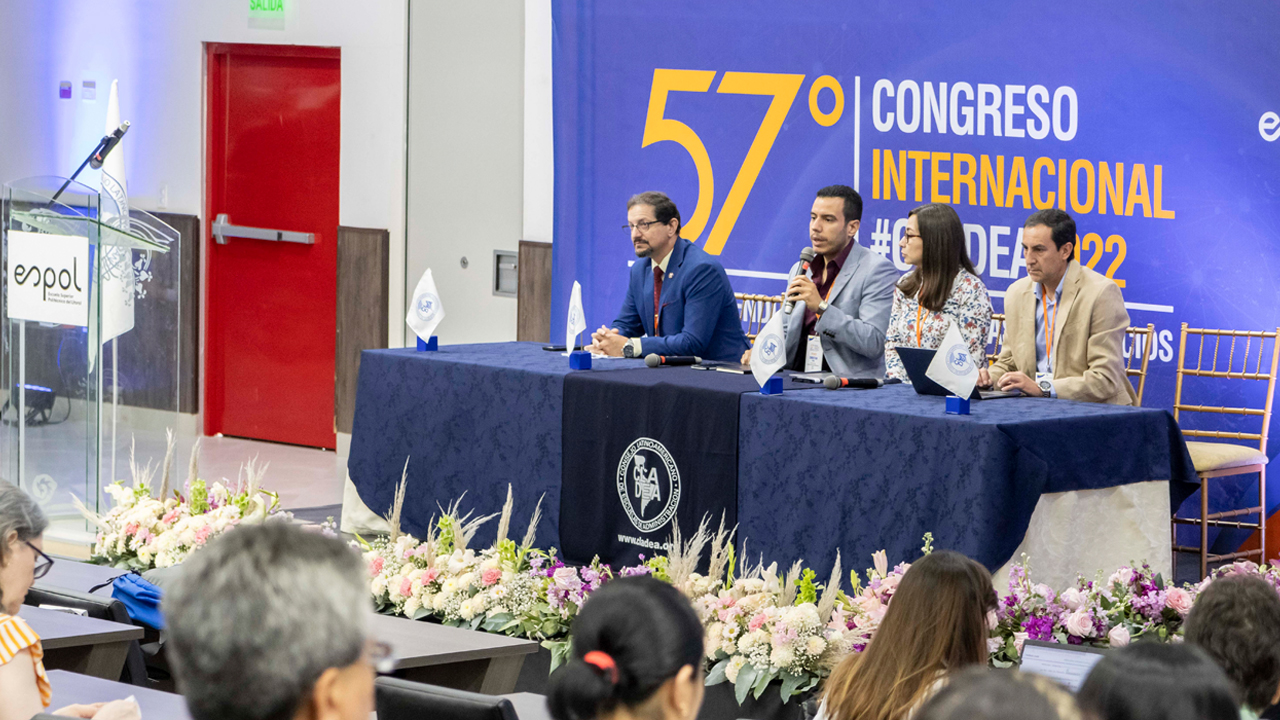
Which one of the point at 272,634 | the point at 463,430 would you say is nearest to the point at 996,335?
the point at 463,430

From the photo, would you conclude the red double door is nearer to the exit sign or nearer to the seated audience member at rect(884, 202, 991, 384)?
the exit sign

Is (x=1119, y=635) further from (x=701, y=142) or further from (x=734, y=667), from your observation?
(x=701, y=142)

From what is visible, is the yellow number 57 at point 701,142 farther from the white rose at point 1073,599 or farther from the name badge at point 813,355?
the white rose at point 1073,599

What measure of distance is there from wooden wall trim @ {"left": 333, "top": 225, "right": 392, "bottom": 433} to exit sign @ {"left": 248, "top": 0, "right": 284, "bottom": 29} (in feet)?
3.82

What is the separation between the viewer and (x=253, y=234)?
27.8 feet

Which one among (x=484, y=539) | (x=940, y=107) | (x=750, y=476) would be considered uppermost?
(x=940, y=107)

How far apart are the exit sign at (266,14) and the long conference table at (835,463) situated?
3617 mm

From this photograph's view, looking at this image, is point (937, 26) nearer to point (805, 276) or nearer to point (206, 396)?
point (805, 276)

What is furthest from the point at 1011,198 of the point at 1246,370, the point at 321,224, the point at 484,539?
the point at 321,224

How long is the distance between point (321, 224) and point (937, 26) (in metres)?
3.63

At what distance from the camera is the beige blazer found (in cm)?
481

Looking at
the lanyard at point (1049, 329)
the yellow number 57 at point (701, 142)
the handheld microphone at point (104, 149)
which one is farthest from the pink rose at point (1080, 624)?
the yellow number 57 at point (701, 142)

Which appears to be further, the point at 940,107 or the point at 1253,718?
the point at 940,107

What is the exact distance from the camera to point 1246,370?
537 centimetres
